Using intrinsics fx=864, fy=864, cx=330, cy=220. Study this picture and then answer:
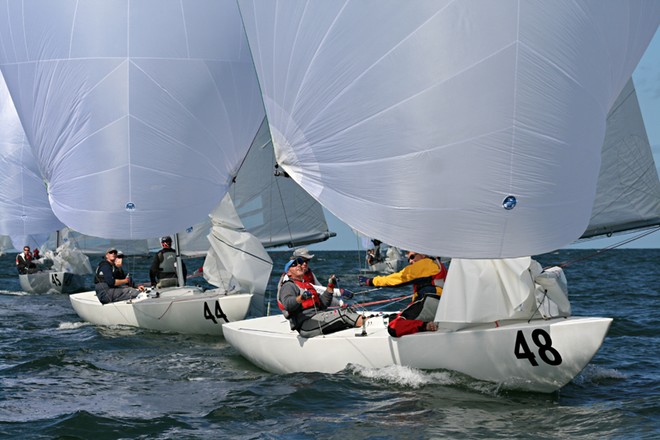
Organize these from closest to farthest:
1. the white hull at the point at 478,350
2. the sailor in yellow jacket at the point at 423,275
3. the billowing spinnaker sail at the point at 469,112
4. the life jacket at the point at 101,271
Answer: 1. the billowing spinnaker sail at the point at 469,112
2. the white hull at the point at 478,350
3. the sailor in yellow jacket at the point at 423,275
4. the life jacket at the point at 101,271

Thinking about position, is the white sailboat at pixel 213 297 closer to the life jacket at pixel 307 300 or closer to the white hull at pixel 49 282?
the life jacket at pixel 307 300

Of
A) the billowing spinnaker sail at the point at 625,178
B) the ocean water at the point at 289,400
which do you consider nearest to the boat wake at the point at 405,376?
the ocean water at the point at 289,400

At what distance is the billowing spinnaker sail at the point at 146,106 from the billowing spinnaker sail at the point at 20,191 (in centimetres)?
1081

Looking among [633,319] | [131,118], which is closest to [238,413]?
[131,118]

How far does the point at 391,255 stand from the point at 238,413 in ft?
95.7

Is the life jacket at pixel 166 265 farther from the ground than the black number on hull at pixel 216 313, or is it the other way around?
the life jacket at pixel 166 265

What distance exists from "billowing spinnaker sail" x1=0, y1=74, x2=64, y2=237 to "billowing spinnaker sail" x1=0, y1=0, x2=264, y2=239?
10809 millimetres

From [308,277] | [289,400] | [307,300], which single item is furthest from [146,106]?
[289,400]

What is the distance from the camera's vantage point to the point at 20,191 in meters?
24.5

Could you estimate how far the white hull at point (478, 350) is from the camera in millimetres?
7629

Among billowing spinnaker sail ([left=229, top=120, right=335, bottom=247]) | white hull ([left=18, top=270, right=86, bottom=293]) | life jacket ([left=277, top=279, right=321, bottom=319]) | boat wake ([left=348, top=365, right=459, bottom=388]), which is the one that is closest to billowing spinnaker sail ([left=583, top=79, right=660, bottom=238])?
life jacket ([left=277, top=279, right=321, bottom=319])

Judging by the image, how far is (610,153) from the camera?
11.0m

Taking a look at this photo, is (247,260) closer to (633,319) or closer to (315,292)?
(315,292)

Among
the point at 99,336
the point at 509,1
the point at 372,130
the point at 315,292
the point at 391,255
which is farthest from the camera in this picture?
the point at 391,255
